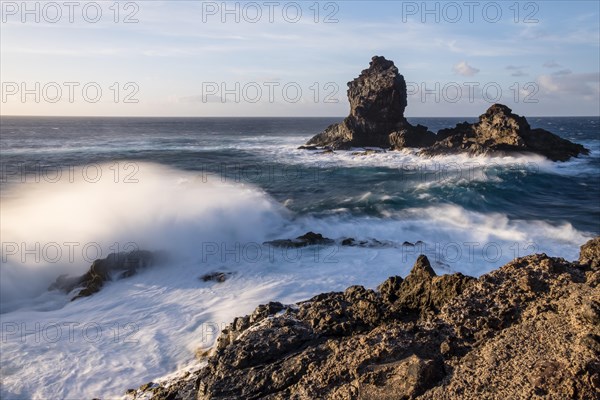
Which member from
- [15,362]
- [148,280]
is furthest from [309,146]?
[15,362]

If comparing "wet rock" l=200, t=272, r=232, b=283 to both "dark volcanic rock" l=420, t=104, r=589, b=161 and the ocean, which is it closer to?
the ocean

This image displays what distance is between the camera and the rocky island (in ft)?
135

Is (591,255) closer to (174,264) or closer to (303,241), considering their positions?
(303,241)

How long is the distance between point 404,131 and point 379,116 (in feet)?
11.9

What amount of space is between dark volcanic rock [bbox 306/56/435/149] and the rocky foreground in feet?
143

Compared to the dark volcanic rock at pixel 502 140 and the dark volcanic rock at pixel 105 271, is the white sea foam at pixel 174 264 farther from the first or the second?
the dark volcanic rock at pixel 502 140

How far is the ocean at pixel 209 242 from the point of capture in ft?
30.8

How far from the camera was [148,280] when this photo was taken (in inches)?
531

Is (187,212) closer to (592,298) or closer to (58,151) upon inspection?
(592,298)

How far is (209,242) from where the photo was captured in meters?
16.8

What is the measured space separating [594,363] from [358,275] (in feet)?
29.0

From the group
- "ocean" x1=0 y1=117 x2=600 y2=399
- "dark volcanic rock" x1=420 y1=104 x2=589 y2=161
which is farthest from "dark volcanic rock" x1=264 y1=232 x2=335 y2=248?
"dark volcanic rock" x1=420 y1=104 x2=589 y2=161

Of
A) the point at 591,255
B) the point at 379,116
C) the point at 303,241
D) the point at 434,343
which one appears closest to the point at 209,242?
the point at 303,241

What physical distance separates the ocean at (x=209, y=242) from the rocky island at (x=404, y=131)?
6.76m
